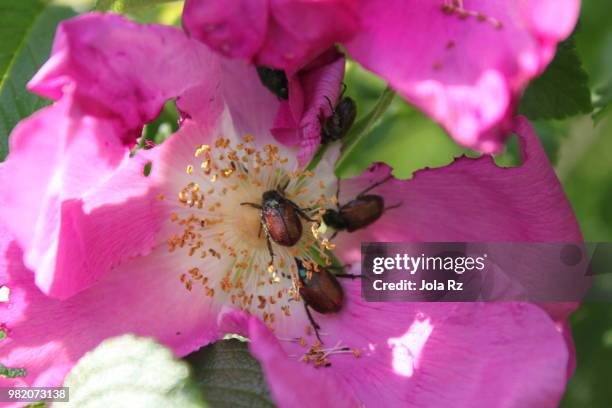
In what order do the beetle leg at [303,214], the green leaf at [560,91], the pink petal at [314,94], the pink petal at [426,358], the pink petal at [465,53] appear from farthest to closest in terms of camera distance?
the beetle leg at [303,214] < the green leaf at [560,91] < the pink petal at [314,94] < the pink petal at [426,358] < the pink petal at [465,53]

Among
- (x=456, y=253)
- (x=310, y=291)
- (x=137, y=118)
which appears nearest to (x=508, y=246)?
(x=456, y=253)

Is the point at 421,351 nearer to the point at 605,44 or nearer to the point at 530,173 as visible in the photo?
the point at 530,173

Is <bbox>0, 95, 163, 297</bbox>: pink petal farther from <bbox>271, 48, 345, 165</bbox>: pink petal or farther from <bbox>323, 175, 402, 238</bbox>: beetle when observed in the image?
<bbox>323, 175, 402, 238</bbox>: beetle

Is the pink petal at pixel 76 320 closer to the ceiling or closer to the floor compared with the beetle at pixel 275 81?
closer to the floor

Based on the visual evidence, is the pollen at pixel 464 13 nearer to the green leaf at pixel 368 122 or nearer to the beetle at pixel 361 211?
the green leaf at pixel 368 122

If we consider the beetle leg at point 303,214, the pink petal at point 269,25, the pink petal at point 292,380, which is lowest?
the beetle leg at point 303,214

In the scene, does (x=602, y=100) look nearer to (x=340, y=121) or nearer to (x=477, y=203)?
(x=477, y=203)

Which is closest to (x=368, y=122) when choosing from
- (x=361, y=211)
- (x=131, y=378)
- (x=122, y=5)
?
(x=361, y=211)

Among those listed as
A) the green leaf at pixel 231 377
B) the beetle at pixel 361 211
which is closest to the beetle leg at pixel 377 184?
the beetle at pixel 361 211
